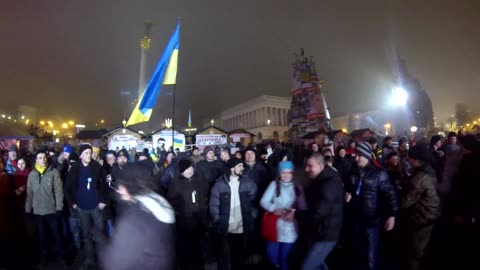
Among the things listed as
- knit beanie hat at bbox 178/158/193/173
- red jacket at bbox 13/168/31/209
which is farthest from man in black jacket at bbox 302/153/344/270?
red jacket at bbox 13/168/31/209

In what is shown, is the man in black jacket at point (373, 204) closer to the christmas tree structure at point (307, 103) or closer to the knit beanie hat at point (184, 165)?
the knit beanie hat at point (184, 165)

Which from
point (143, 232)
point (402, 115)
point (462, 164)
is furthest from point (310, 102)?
point (402, 115)

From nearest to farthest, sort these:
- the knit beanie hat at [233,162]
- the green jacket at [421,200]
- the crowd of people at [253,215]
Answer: the crowd of people at [253,215] → the green jacket at [421,200] → the knit beanie hat at [233,162]

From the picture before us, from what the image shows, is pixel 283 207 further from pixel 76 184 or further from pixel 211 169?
pixel 76 184

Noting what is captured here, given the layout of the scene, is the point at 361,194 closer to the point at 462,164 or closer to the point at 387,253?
the point at 387,253

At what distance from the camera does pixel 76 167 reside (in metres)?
6.18

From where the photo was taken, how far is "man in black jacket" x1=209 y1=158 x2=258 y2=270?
17.3 feet

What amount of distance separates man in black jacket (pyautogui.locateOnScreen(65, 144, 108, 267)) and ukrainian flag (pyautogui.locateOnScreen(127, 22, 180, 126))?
2.60 metres

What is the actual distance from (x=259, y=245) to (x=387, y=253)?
2.58 meters

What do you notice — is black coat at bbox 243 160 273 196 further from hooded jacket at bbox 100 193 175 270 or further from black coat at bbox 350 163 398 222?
hooded jacket at bbox 100 193 175 270

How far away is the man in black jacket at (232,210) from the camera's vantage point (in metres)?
5.27

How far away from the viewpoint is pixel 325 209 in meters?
3.90

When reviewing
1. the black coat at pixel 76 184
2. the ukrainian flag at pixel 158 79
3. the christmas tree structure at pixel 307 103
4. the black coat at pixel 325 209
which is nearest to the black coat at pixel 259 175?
the black coat at pixel 325 209

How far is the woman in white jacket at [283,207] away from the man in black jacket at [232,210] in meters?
0.72
